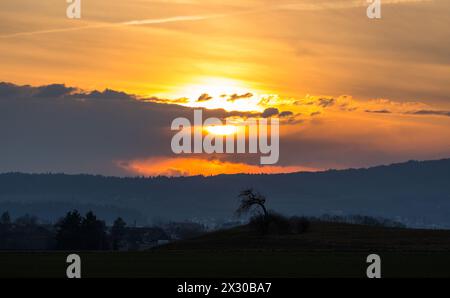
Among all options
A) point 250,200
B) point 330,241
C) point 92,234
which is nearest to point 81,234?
point 92,234

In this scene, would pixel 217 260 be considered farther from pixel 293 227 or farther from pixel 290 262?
pixel 293 227

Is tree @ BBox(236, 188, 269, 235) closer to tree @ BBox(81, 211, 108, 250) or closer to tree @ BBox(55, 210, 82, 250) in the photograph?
tree @ BBox(81, 211, 108, 250)

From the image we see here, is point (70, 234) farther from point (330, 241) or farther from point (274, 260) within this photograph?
point (274, 260)

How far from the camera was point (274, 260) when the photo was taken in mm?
84438

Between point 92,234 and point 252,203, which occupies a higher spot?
point 252,203

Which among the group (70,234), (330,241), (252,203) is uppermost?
(252,203)

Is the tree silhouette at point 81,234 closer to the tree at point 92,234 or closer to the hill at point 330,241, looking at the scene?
the tree at point 92,234

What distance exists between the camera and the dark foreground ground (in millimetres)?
68000

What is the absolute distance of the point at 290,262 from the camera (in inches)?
3206

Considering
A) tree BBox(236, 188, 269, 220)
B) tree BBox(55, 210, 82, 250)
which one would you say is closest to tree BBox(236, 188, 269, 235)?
tree BBox(236, 188, 269, 220)

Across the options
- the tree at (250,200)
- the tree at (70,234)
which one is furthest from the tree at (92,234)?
the tree at (250,200)
